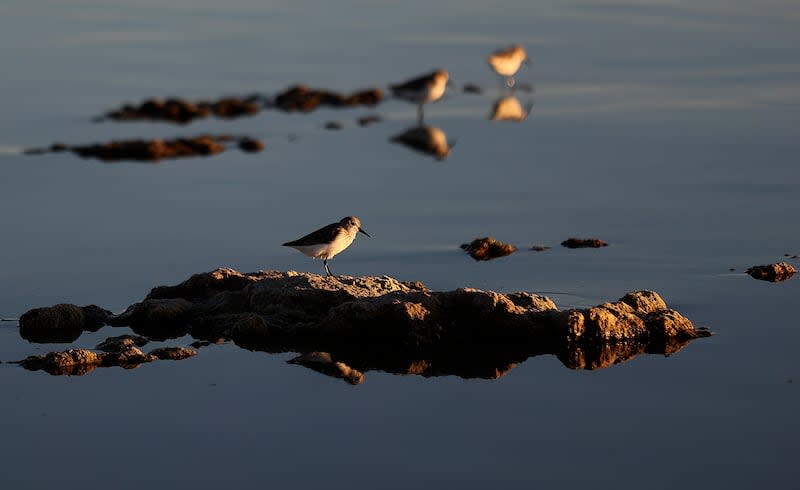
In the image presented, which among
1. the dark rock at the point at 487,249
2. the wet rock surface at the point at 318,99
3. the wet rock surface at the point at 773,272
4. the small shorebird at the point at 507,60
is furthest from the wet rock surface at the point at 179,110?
the wet rock surface at the point at 773,272

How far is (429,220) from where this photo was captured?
1559cm

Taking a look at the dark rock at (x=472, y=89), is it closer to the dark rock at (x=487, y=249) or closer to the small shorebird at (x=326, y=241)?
the dark rock at (x=487, y=249)

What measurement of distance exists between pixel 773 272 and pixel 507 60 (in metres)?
11.7

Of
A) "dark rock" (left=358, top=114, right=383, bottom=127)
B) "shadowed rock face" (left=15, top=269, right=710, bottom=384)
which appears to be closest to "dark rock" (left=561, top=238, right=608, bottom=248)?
"shadowed rock face" (left=15, top=269, right=710, bottom=384)

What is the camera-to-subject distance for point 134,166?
19.5 m

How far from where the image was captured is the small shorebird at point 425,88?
21.8m

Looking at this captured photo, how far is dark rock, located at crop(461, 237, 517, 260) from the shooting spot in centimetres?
1403

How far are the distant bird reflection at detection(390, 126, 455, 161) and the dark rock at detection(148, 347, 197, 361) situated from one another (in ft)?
27.4

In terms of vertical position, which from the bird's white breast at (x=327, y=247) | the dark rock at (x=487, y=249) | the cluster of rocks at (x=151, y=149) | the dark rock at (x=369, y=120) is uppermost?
the dark rock at (x=369, y=120)

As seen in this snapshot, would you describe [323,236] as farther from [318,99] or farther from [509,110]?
[318,99]

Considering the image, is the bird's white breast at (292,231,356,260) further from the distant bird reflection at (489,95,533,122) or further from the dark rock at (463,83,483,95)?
the dark rock at (463,83,483,95)

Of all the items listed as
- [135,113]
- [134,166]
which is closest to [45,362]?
[134,166]

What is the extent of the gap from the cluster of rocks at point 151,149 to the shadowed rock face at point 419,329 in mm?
8329

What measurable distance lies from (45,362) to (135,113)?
1237 cm
